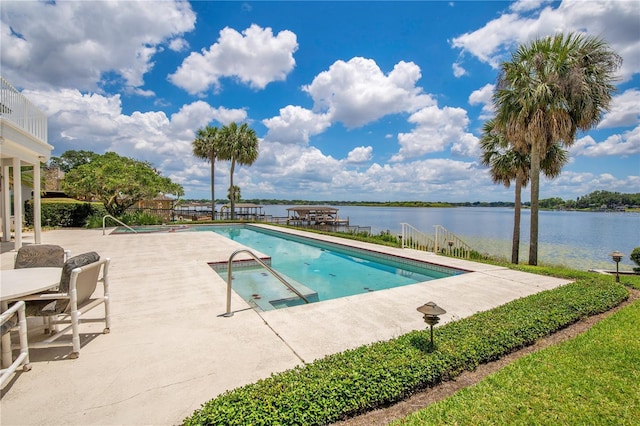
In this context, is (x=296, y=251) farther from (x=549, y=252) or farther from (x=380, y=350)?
(x=549, y=252)

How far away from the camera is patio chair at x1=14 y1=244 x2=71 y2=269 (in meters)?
3.23

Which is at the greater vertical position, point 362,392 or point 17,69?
point 17,69

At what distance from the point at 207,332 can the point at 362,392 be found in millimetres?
1929

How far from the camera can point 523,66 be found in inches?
339

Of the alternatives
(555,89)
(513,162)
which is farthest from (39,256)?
(513,162)

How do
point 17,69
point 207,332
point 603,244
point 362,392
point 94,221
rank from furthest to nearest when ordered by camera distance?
point 603,244
point 94,221
point 17,69
point 207,332
point 362,392

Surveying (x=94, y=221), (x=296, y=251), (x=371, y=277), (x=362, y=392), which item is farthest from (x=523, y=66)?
(x=94, y=221)

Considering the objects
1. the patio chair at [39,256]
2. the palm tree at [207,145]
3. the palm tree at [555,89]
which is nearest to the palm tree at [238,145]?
the palm tree at [207,145]

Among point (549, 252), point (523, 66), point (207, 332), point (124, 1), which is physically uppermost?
point (124, 1)

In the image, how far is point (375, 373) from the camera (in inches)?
90.0

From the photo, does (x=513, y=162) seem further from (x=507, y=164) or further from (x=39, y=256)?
(x=39, y=256)

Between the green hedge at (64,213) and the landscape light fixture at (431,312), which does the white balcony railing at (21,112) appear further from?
the landscape light fixture at (431,312)

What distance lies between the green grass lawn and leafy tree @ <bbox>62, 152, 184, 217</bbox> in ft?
62.6

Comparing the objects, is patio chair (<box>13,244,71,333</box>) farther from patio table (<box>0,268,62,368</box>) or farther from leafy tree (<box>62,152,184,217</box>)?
leafy tree (<box>62,152,184,217</box>)
